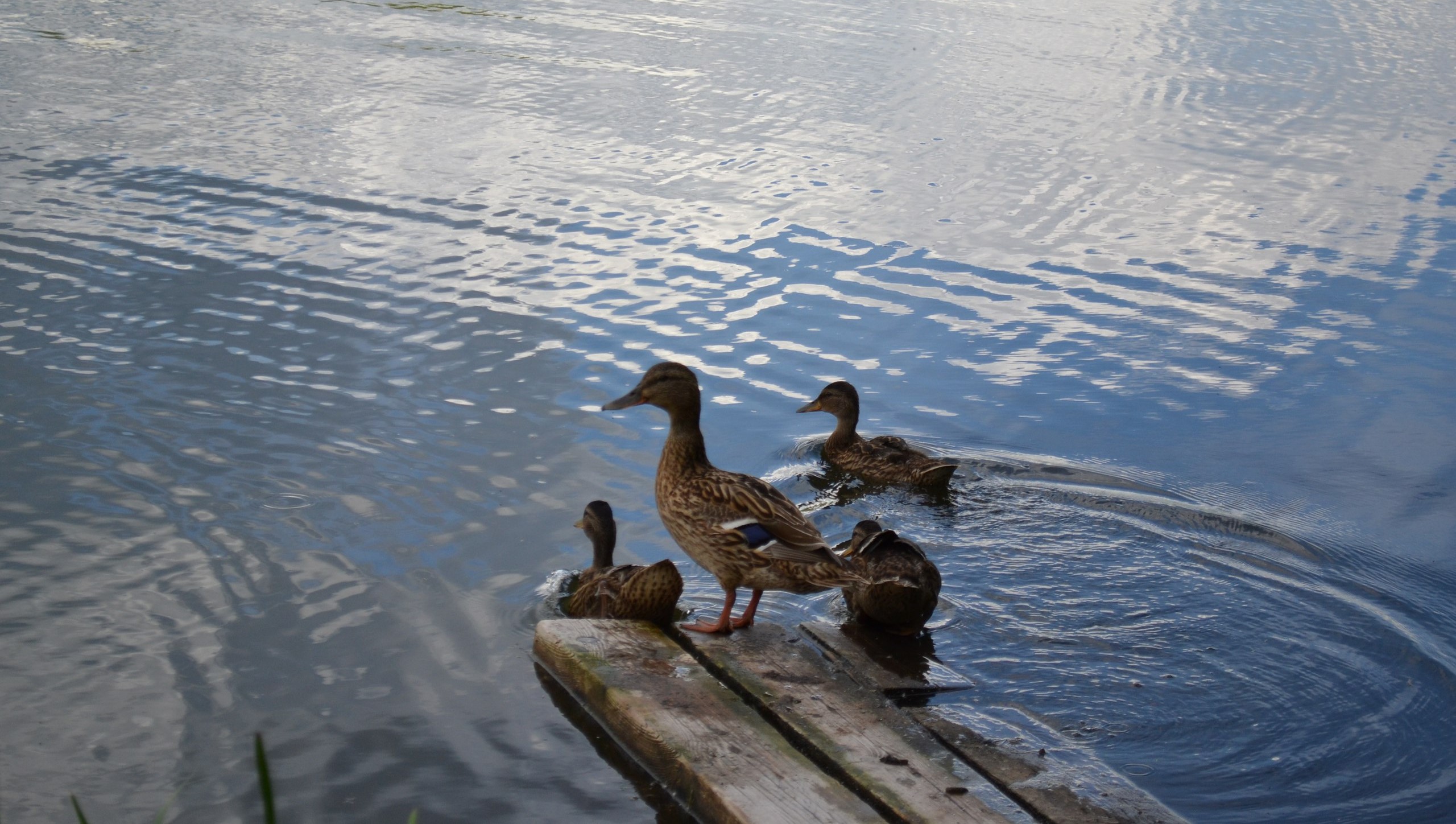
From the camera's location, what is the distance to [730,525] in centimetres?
506

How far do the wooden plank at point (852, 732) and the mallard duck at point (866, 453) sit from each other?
231cm

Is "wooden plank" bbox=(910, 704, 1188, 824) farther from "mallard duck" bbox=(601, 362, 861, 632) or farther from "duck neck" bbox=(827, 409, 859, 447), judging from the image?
"duck neck" bbox=(827, 409, 859, 447)

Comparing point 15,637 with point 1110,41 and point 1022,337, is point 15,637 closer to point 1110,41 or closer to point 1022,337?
point 1022,337

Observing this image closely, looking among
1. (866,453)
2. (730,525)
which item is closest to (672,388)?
(730,525)

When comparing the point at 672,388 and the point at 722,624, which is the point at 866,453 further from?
the point at 722,624

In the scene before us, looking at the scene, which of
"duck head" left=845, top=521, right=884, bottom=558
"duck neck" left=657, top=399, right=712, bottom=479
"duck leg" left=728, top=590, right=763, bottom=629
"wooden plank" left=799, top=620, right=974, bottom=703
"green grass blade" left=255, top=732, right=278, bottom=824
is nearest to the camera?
"green grass blade" left=255, top=732, right=278, bottom=824

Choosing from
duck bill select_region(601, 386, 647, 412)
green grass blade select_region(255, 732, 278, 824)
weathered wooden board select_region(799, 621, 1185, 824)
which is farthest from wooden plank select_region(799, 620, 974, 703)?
green grass blade select_region(255, 732, 278, 824)

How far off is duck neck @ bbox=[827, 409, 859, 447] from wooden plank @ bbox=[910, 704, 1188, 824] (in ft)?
9.70

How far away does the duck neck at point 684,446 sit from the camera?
551 cm

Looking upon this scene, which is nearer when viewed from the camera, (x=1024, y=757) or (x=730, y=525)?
(x=1024, y=757)

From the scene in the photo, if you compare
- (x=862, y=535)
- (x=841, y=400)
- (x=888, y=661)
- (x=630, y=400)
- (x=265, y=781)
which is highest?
(x=265, y=781)

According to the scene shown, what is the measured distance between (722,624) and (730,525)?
38 cm

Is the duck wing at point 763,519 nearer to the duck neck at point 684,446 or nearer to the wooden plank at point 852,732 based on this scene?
the duck neck at point 684,446

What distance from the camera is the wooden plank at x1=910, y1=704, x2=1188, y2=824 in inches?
163
